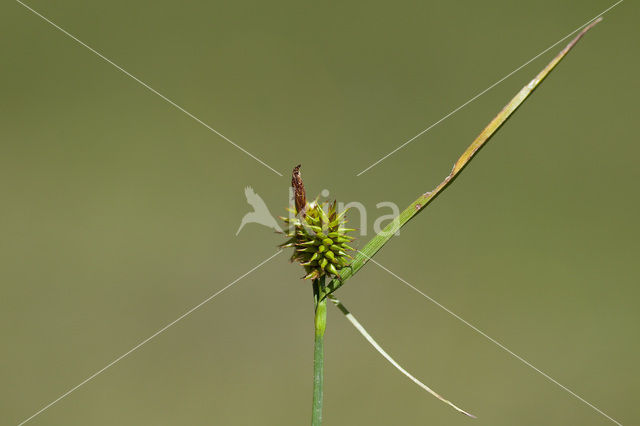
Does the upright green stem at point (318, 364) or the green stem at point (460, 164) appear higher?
the green stem at point (460, 164)

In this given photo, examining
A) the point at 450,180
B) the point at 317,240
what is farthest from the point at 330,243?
the point at 450,180

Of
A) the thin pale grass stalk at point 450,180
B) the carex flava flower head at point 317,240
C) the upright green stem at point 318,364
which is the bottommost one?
the upright green stem at point 318,364

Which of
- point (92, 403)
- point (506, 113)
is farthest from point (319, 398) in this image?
point (92, 403)

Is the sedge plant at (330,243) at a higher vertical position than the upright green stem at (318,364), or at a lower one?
higher

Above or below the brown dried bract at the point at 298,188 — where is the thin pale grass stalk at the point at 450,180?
below

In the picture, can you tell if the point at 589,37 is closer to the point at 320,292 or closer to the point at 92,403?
the point at 92,403
